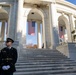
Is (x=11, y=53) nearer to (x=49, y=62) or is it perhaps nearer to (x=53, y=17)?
(x=49, y=62)

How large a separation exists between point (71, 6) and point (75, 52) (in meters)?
10.6

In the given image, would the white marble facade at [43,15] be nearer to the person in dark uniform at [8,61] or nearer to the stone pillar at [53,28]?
the stone pillar at [53,28]

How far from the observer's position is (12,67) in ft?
12.2

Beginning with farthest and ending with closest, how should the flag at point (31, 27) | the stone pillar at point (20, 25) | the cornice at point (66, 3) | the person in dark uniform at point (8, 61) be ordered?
the flag at point (31, 27)
the cornice at point (66, 3)
the stone pillar at point (20, 25)
the person in dark uniform at point (8, 61)

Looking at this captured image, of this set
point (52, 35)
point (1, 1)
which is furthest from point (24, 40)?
point (1, 1)

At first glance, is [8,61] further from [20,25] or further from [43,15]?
[43,15]

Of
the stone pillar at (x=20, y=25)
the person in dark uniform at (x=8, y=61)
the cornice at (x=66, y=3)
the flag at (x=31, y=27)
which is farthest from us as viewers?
the flag at (x=31, y=27)

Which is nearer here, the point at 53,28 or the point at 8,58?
the point at 8,58

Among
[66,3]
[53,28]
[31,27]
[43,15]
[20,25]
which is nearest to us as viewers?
[20,25]

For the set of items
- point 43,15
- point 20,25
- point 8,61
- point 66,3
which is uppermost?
point 66,3

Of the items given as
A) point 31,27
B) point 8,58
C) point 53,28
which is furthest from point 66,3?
point 8,58

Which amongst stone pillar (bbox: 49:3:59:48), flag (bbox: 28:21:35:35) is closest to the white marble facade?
stone pillar (bbox: 49:3:59:48)

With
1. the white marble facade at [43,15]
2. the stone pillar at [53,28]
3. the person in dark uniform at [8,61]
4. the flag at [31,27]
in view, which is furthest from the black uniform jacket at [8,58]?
the flag at [31,27]

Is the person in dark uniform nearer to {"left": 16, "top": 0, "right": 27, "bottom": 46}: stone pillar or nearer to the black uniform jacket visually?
the black uniform jacket
